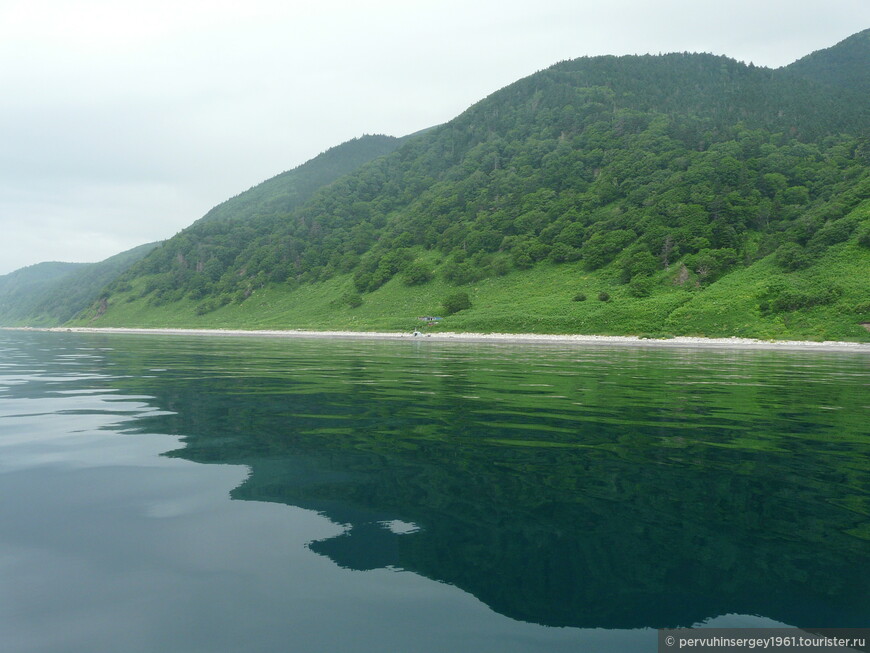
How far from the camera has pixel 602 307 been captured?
297 ft

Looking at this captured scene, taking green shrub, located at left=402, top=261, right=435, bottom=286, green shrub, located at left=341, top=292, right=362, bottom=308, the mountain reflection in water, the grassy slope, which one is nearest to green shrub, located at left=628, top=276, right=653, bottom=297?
the grassy slope

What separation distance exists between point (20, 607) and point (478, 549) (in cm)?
423

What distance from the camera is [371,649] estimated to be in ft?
13.2

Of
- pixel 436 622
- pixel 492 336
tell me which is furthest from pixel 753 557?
pixel 492 336

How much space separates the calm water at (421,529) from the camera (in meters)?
4.37

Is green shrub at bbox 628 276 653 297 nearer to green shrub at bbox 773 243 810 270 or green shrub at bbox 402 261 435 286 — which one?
green shrub at bbox 773 243 810 270

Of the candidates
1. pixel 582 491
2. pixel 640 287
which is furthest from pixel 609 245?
pixel 582 491

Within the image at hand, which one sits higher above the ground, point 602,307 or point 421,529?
point 602,307

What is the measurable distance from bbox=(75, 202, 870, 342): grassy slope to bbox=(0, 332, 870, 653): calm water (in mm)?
67633

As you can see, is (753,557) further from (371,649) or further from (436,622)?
(371,649)

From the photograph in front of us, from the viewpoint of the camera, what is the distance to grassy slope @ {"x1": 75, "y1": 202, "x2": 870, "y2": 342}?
70562 mm

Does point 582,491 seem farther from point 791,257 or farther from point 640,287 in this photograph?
point 791,257

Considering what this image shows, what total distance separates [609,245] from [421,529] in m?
117

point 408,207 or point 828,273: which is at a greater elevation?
point 408,207
